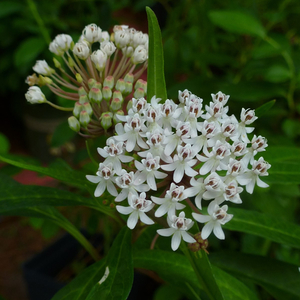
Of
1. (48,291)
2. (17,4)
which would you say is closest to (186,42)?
(17,4)

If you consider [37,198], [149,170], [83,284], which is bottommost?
[83,284]

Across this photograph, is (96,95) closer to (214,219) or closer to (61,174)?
(61,174)

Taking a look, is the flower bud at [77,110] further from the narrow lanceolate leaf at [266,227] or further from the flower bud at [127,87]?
Answer: the narrow lanceolate leaf at [266,227]

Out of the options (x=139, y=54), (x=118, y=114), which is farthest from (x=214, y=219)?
(x=139, y=54)

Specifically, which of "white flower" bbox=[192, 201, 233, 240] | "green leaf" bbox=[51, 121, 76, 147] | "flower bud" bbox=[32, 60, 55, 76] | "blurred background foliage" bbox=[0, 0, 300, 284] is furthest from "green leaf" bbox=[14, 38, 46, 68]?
"white flower" bbox=[192, 201, 233, 240]

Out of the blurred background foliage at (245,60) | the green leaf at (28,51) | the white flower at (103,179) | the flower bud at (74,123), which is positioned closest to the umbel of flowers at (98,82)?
the flower bud at (74,123)

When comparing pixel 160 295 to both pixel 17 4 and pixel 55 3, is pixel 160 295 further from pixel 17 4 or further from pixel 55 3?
pixel 55 3

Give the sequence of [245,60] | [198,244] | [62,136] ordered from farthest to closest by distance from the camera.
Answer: [245,60]
[62,136]
[198,244]
